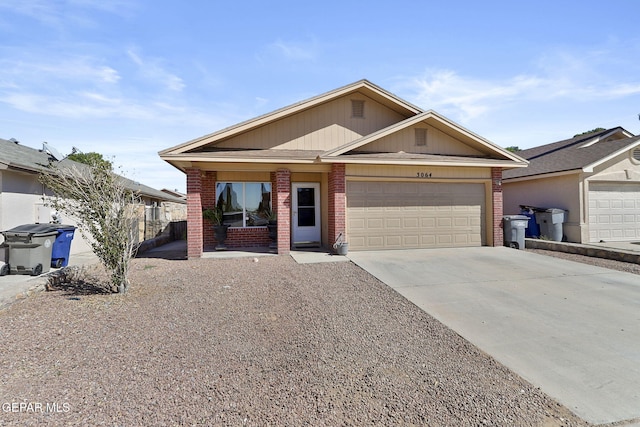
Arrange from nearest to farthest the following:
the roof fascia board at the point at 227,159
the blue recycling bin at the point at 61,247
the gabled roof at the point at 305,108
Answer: the blue recycling bin at the point at 61,247 → the roof fascia board at the point at 227,159 → the gabled roof at the point at 305,108

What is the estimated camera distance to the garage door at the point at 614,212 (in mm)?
12117

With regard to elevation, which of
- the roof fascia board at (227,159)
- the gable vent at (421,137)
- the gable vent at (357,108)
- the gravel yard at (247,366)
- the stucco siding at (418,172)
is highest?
the gable vent at (357,108)

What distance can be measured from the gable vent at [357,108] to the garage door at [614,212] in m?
9.02

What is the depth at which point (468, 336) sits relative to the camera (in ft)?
14.0

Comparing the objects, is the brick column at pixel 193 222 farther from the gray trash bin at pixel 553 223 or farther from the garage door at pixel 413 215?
the gray trash bin at pixel 553 223

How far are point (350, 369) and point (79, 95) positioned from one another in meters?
12.1

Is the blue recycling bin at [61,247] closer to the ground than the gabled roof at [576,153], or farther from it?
closer to the ground

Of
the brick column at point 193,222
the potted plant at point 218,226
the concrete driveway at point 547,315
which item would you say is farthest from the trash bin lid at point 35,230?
the concrete driveway at point 547,315

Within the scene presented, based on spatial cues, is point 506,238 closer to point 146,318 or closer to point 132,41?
point 146,318

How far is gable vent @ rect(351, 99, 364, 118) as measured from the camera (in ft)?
39.0

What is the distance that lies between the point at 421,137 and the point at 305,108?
406 centimetres

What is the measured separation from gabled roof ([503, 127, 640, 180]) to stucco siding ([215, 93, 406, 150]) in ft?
21.2

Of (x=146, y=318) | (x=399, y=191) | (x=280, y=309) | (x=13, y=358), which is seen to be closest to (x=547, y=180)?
(x=399, y=191)

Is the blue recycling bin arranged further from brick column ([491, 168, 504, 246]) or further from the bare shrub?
brick column ([491, 168, 504, 246])
